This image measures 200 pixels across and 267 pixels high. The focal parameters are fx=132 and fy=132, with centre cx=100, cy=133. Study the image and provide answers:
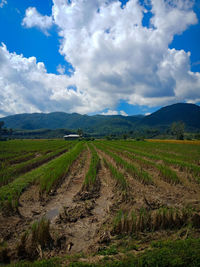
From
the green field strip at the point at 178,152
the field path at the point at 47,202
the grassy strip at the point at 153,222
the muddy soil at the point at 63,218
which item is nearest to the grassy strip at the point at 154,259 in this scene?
the muddy soil at the point at 63,218

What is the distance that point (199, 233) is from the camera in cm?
376

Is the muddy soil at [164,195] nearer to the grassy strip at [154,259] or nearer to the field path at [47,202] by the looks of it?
the grassy strip at [154,259]

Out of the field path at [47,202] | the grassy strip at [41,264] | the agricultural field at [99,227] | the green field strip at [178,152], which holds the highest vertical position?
the grassy strip at [41,264]

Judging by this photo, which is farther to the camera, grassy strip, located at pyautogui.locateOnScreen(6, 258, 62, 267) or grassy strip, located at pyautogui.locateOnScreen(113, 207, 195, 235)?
grassy strip, located at pyautogui.locateOnScreen(113, 207, 195, 235)

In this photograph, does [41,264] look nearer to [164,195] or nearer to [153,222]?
[153,222]

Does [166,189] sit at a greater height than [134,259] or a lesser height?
lesser

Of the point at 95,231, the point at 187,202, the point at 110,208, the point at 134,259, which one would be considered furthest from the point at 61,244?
the point at 187,202

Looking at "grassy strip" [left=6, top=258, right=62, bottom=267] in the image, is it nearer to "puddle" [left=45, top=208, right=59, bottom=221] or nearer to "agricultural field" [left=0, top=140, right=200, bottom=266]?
"agricultural field" [left=0, top=140, right=200, bottom=266]

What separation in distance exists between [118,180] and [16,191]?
5.48 metres

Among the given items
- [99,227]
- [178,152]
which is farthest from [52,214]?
[178,152]

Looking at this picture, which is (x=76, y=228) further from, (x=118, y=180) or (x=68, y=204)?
(x=118, y=180)

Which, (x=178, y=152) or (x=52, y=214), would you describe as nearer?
(x=52, y=214)

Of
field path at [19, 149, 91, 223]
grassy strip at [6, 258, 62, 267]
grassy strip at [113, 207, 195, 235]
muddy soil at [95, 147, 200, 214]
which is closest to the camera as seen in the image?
grassy strip at [6, 258, 62, 267]

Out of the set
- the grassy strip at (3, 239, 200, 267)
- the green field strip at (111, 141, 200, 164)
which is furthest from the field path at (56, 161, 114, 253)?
the green field strip at (111, 141, 200, 164)
